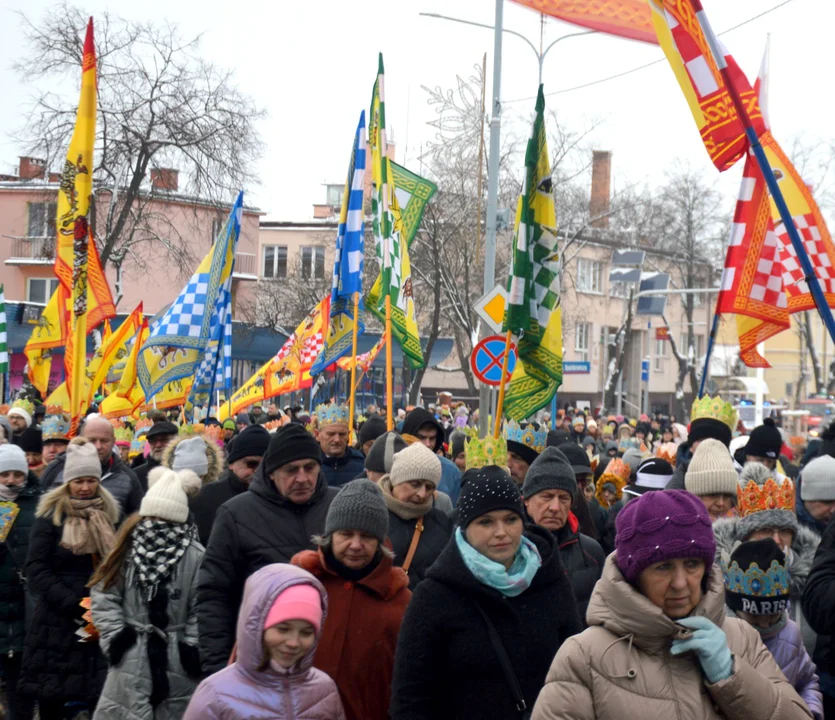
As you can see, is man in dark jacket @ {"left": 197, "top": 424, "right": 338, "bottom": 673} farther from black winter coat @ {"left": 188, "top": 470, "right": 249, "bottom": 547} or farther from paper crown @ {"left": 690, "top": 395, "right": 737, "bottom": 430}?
paper crown @ {"left": 690, "top": 395, "right": 737, "bottom": 430}

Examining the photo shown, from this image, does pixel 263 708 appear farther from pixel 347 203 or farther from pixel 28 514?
pixel 347 203

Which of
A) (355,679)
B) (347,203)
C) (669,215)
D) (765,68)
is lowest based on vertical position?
(355,679)

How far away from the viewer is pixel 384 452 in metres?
7.60

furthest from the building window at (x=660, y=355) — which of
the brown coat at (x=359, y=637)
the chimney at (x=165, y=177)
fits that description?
the brown coat at (x=359, y=637)

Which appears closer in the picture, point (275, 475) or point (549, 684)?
point (549, 684)

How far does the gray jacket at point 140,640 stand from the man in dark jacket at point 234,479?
1.19 meters

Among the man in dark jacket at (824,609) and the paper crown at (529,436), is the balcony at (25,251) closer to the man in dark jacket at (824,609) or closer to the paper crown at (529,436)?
the paper crown at (529,436)

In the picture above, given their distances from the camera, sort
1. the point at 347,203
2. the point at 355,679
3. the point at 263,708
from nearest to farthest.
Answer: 1. the point at 263,708
2. the point at 355,679
3. the point at 347,203

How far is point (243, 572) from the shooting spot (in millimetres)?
5633

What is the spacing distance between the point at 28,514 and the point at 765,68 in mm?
7054

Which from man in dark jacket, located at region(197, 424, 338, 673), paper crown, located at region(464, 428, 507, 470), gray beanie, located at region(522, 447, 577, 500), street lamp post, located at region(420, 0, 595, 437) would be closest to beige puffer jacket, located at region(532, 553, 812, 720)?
man in dark jacket, located at region(197, 424, 338, 673)

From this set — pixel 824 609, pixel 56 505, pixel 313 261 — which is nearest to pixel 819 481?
pixel 824 609

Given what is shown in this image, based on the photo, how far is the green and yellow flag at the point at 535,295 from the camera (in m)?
9.72

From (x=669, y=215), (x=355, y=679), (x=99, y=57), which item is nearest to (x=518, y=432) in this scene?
(x=355, y=679)
